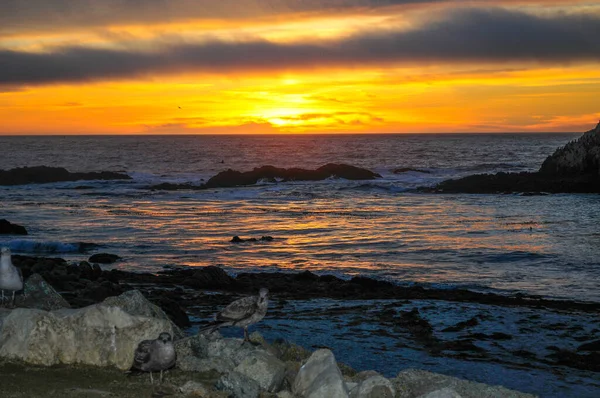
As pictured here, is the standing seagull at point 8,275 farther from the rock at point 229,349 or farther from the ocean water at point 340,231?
the ocean water at point 340,231

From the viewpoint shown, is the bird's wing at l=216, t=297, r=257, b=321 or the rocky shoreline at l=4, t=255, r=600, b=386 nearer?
the bird's wing at l=216, t=297, r=257, b=321

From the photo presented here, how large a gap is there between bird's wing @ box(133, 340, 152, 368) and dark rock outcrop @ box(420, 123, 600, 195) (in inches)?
1727

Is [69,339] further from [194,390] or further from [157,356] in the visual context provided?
[194,390]

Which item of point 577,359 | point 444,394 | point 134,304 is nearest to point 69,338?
point 134,304

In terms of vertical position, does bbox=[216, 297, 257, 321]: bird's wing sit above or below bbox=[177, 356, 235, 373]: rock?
above

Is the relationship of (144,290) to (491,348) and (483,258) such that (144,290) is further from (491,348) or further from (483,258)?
(483,258)

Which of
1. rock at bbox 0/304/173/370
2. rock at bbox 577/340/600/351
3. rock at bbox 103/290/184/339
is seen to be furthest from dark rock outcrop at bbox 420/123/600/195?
rock at bbox 0/304/173/370

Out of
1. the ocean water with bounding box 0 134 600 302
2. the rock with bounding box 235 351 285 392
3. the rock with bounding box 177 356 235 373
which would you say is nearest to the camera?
the rock with bounding box 235 351 285 392

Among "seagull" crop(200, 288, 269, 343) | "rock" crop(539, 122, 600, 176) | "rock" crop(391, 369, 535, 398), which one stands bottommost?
"rock" crop(391, 369, 535, 398)

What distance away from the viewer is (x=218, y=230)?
109 feet

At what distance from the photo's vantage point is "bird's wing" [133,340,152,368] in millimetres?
8328

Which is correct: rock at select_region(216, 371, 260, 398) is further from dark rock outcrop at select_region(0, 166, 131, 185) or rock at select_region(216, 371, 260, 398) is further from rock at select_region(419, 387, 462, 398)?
dark rock outcrop at select_region(0, 166, 131, 185)

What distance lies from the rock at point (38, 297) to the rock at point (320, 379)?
520 centimetres

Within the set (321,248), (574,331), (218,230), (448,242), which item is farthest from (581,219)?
(574,331)
